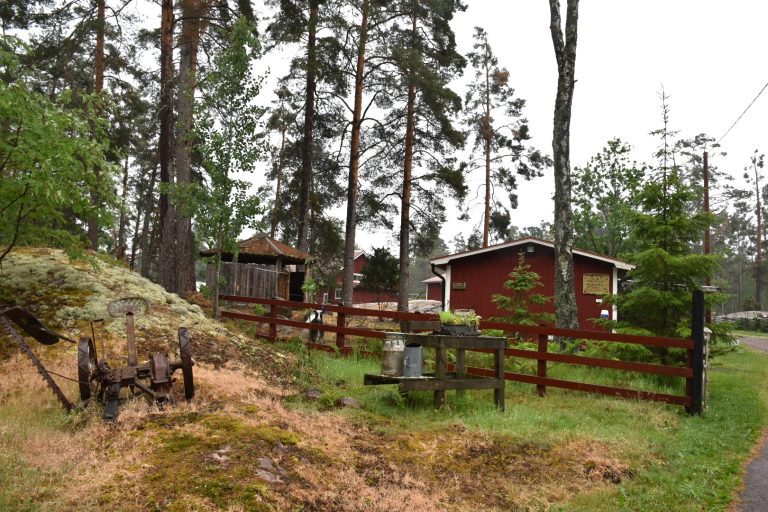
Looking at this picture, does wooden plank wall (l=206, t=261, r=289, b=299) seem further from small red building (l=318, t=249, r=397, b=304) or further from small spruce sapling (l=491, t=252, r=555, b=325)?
small spruce sapling (l=491, t=252, r=555, b=325)

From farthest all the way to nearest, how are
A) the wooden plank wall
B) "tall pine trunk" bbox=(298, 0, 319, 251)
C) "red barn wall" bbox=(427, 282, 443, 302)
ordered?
1. "red barn wall" bbox=(427, 282, 443, 302)
2. the wooden plank wall
3. "tall pine trunk" bbox=(298, 0, 319, 251)

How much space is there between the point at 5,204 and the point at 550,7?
1260cm

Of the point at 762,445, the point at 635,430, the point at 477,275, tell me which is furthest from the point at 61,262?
the point at 477,275

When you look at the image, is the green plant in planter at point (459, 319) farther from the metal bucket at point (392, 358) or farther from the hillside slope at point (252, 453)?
the hillside slope at point (252, 453)

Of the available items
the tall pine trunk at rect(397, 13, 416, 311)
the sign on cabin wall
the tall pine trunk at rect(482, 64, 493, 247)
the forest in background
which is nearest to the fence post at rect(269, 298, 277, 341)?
the forest in background

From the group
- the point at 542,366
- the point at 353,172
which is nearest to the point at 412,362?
the point at 542,366

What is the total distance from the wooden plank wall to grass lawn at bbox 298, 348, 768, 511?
11879 mm

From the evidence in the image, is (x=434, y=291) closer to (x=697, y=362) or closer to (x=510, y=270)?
(x=510, y=270)

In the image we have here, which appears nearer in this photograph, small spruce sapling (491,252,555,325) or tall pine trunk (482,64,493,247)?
small spruce sapling (491,252,555,325)

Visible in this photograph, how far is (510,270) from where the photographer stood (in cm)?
2103

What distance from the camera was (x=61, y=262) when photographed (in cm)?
952

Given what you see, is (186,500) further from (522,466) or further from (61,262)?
(61,262)

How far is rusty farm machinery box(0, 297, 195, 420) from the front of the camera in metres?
4.83

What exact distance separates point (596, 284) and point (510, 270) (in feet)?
10.3
